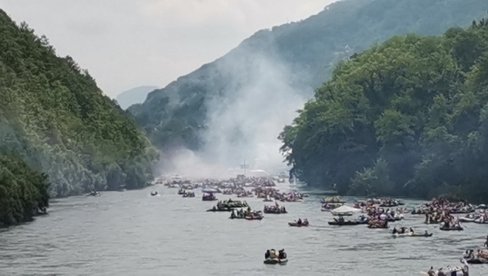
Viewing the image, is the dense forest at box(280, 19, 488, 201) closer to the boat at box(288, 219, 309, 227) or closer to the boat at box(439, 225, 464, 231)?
the boat at box(288, 219, 309, 227)

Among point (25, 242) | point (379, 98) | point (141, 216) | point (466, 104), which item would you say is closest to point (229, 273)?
point (25, 242)

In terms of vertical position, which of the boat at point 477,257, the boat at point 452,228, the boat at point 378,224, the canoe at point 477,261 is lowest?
the canoe at point 477,261

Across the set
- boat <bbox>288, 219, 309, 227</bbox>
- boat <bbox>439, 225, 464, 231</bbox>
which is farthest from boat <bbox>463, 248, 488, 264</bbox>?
boat <bbox>288, 219, 309, 227</bbox>

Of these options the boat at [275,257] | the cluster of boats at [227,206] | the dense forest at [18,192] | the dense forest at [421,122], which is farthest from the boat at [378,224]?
the dense forest at [18,192]

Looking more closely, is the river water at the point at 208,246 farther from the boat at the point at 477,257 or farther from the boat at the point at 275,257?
the boat at the point at 477,257

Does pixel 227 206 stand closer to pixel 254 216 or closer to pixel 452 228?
pixel 254 216
